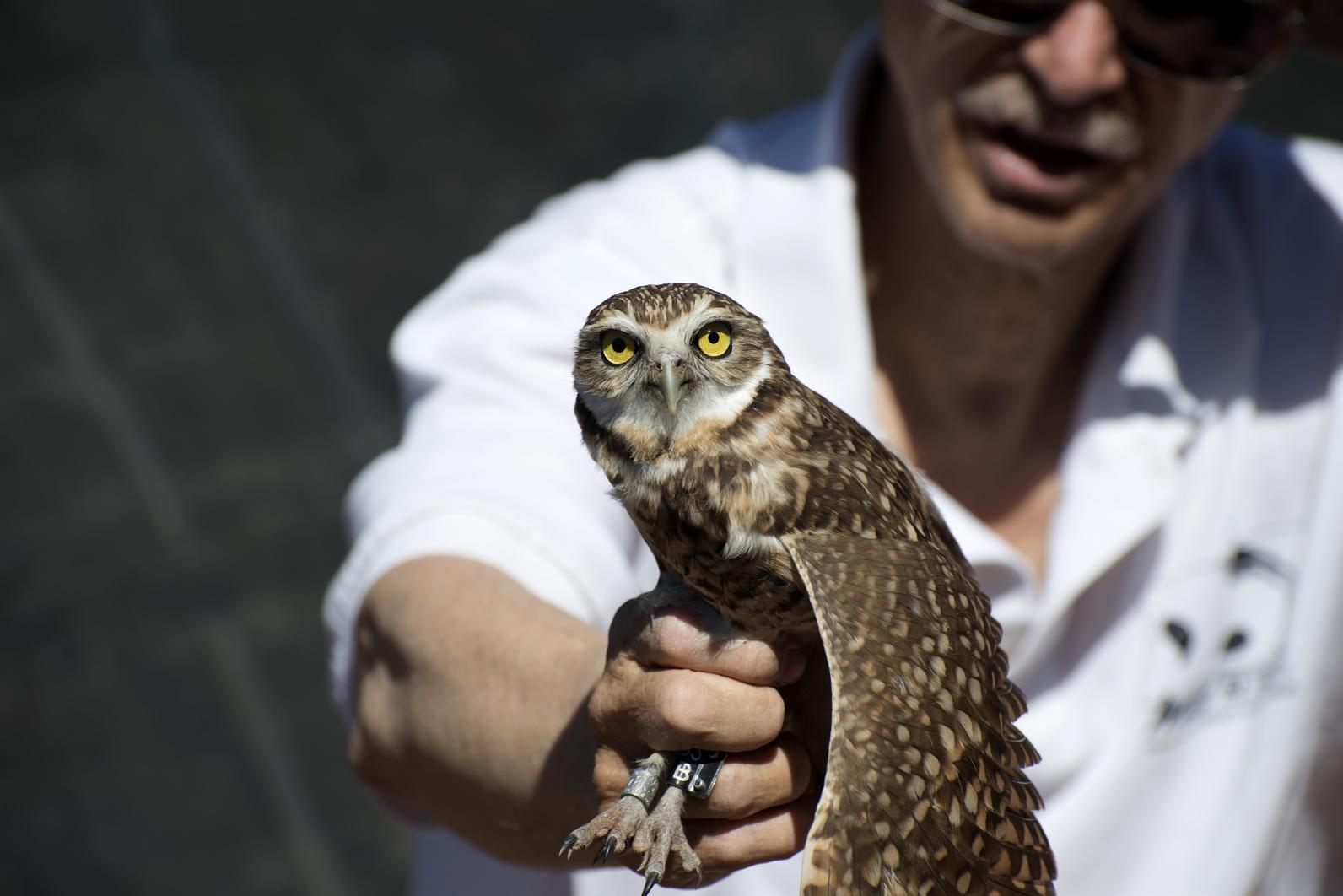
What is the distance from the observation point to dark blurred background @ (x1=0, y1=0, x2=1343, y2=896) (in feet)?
13.4

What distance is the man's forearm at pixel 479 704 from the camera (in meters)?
1.74

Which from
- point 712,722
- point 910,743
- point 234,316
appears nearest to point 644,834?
point 712,722

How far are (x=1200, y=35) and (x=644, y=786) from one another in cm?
166

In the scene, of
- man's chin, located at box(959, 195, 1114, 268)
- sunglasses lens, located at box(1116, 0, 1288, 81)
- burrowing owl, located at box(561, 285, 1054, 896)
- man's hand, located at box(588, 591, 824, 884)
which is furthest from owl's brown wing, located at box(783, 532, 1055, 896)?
sunglasses lens, located at box(1116, 0, 1288, 81)

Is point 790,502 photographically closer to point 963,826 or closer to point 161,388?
point 963,826

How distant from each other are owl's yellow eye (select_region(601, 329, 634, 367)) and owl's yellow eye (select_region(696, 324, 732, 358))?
3.2 inches

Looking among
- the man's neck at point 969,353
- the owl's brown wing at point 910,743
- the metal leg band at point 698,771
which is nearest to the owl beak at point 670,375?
the owl's brown wing at point 910,743

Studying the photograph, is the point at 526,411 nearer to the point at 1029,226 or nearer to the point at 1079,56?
the point at 1029,226

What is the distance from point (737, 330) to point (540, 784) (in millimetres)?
680

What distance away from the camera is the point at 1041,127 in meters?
2.24

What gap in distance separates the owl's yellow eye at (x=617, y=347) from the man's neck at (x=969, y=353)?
1188 millimetres

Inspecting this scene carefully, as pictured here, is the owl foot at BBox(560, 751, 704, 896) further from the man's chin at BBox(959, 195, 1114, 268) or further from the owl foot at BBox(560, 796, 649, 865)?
the man's chin at BBox(959, 195, 1114, 268)

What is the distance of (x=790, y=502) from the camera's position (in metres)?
1.48

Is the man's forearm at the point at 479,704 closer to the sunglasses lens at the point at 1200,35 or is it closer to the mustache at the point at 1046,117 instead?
the mustache at the point at 1046,117
